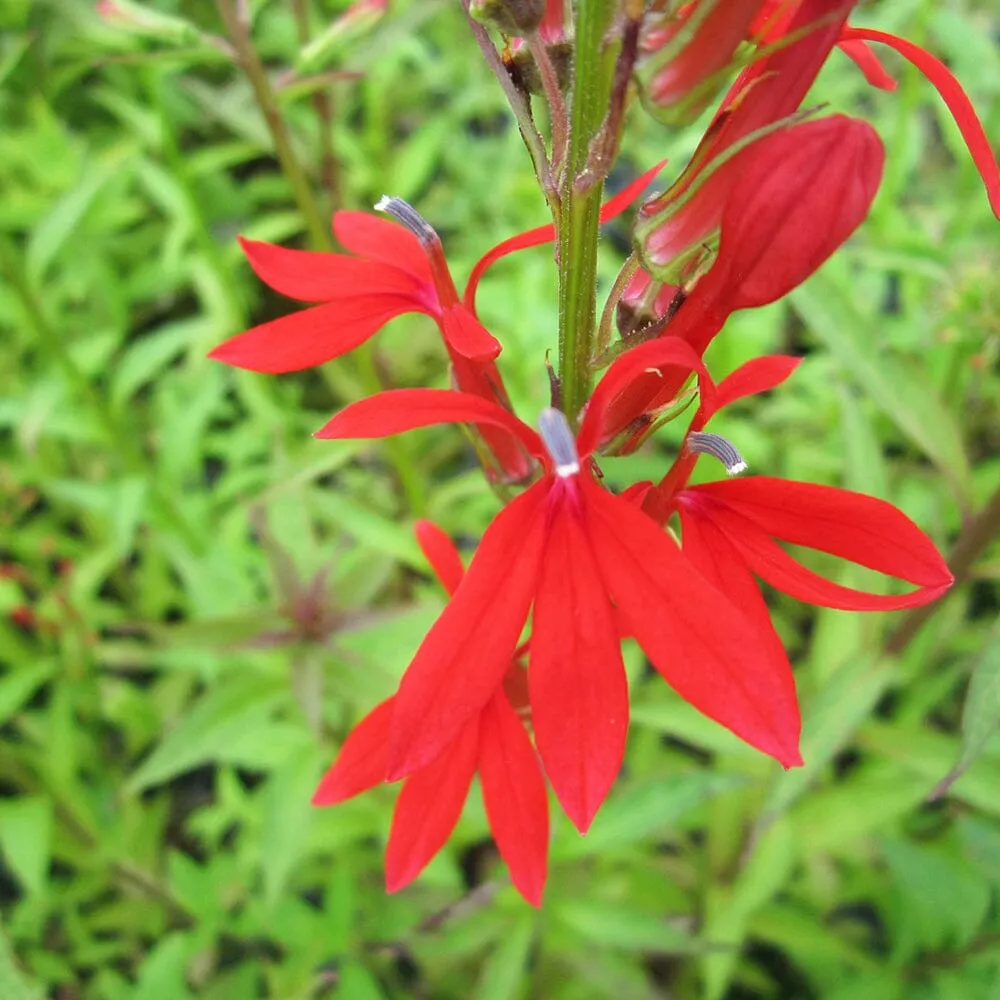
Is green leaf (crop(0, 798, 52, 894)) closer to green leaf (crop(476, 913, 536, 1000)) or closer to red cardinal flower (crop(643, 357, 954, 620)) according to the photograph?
green leaf (crop(476, 913, 536, 1000))

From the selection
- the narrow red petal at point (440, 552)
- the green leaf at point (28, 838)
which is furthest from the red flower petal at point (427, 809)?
the green leaf at point (28, 838)

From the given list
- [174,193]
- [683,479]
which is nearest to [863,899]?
[683,479]

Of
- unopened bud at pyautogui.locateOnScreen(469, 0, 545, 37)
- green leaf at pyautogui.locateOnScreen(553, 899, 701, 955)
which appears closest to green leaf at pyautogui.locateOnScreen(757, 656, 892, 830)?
green leaf at pyautogui.locateOnScreen(553, 899, 701, 955)

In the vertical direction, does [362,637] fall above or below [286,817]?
above

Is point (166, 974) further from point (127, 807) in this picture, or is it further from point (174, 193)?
point (174, 193)

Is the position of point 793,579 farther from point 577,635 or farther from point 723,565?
point 577,635

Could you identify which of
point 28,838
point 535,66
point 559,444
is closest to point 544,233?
point 535,66
